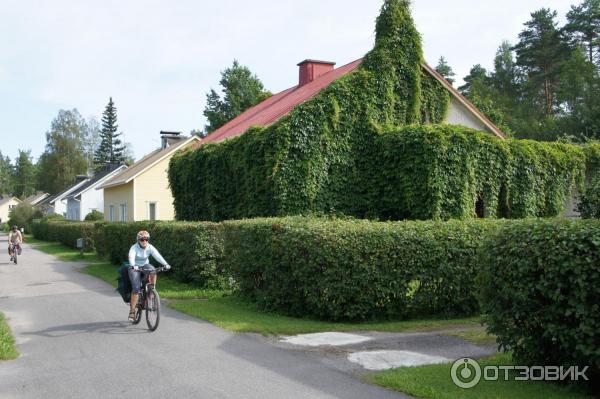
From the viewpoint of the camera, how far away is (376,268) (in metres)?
10.7

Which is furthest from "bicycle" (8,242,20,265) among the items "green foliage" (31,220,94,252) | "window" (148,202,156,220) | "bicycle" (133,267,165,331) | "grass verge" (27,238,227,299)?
"bicycle" (133,267,165,331)

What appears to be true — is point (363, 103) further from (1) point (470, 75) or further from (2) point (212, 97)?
(1) point (470, 75)

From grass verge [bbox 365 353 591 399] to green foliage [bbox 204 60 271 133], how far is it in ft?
196

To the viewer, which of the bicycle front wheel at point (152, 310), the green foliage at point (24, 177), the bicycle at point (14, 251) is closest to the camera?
the bicycle front wheel at point (152, 310)

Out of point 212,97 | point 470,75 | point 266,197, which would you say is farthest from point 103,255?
point 470,75

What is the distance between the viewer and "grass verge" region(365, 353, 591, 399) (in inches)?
234

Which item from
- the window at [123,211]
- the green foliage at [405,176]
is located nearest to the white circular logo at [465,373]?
the green foliage at [405,176]

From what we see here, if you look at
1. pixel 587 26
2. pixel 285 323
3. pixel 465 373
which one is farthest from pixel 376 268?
pixel 587 26

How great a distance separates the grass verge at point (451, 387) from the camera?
19.5ft

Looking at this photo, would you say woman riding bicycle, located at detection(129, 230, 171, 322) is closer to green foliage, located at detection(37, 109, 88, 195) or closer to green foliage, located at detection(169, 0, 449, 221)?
green foliage, located at detection(169, 0, 449, 221)

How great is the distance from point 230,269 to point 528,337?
842cm

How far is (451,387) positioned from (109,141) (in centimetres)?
10314

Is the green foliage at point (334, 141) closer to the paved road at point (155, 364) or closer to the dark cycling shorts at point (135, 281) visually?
the paved road at point (155, 364)

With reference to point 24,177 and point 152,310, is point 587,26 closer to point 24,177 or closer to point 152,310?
point 152,310
